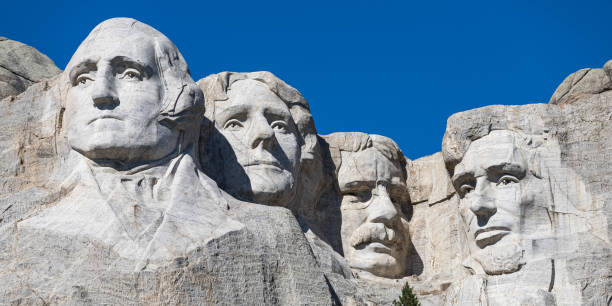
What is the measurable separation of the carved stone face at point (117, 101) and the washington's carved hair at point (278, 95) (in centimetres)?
160

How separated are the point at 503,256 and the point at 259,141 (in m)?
3.04

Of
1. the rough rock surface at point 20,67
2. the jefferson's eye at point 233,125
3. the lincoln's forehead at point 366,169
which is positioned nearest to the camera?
the jefferson's eye at point 233,125

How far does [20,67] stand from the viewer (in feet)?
69.2

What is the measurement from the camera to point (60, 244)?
16500 millimetres

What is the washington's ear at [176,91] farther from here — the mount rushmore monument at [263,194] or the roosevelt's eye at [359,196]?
the roosevelt's eye at [359,196]

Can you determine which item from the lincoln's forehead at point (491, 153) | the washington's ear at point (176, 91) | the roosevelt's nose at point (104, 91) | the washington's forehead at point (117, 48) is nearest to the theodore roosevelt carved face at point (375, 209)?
the lincoln's forehead at point (491, 153)

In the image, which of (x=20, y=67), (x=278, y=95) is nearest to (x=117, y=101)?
(x=278, y=95)

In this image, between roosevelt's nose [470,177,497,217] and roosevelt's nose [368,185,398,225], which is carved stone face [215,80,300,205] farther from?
roosevelt's nose [470,177,497,217]

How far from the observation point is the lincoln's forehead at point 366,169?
20000 mm

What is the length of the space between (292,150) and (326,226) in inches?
46.5

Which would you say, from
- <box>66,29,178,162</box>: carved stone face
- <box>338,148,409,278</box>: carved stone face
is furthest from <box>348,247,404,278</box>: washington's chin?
<box>66,29,178,162</box>: carved stone face

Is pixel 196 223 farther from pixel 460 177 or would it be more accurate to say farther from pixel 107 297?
pixel 460 177

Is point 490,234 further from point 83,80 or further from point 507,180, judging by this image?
point 83,80

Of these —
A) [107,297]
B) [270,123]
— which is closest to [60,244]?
[107,297]
